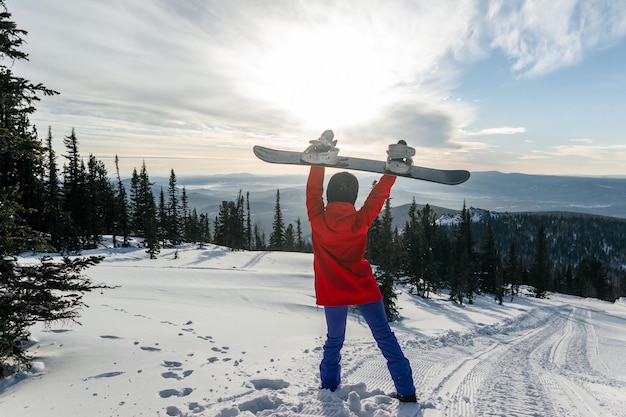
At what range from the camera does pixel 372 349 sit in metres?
6.29

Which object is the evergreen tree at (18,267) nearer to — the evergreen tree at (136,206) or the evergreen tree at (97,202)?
the evergreen tree at (97,202)

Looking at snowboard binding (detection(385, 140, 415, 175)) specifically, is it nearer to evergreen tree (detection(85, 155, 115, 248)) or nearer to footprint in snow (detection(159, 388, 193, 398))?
footprint in snow (detection(159, 388, 193, 398))

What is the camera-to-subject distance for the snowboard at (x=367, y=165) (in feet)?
14.9

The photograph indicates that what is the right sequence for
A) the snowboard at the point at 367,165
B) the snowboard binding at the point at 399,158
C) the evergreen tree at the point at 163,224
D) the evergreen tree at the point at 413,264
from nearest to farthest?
the snowboard binding at the point at 399,158
the snowboard at the point at 367,165
the evergreen tree at the point at 413,264
the evergreen tree at the point at 163,224

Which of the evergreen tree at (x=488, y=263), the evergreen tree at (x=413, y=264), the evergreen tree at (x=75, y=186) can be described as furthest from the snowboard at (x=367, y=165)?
the evergreen tree at (x=488, y=263)

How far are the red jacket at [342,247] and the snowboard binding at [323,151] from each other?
206mm

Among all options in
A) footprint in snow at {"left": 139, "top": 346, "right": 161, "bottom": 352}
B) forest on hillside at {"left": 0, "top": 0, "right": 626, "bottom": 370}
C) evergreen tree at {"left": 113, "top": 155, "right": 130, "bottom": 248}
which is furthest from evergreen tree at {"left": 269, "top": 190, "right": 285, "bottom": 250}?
footprint in snow at {"left": 139, "top": 346, "right": 161, "bottom": 352}

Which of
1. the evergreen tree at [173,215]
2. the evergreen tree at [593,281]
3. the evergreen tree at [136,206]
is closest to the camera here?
the evergreen tree at [136,206]

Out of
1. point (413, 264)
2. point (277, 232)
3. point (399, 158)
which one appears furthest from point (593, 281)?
point (399, 158)

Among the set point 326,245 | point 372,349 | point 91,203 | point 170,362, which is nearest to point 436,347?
point 372,349

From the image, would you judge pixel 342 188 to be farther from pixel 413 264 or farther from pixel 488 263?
pixel 488 263

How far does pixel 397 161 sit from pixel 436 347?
195 inches

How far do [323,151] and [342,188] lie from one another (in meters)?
0.55

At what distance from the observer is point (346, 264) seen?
12.6 ft
